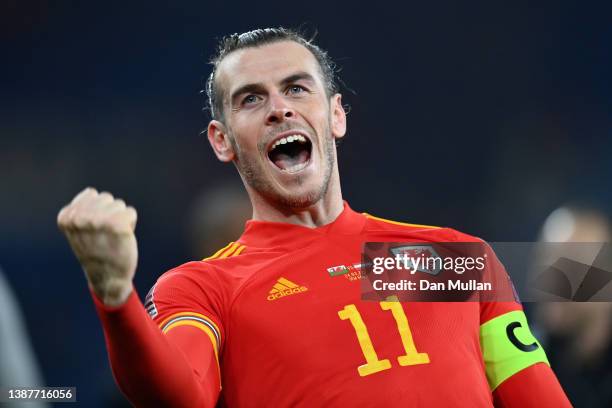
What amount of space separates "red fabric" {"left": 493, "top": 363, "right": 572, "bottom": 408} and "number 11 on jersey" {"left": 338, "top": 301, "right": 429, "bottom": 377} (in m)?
0.30

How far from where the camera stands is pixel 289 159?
2.33 m

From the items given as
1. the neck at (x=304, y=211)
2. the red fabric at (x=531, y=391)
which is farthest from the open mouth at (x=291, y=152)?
the red fabric at (x=531, y=391)

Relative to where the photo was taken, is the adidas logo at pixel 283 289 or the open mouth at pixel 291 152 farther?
the open mouth at pixel 291 152

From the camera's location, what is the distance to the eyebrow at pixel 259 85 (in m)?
2.33

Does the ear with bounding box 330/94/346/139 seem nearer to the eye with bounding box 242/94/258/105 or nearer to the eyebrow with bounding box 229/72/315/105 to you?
the eyebrow with bounding box 229/72/315/105

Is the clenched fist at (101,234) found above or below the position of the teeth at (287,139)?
below

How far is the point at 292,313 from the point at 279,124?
56cm

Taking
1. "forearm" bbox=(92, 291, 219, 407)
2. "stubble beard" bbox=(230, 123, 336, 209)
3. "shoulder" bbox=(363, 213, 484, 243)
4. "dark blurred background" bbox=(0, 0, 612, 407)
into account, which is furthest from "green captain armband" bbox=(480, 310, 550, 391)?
"dark blurred background" bbox=(0, 0, 612, 407)

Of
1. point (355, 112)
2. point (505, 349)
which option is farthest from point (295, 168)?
point (355, 112)

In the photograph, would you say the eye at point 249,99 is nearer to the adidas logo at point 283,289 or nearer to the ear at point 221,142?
the ear at point 221,142

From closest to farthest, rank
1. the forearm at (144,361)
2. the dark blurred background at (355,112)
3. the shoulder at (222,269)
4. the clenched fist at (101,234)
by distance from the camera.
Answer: the clenched fist at (101,234) < the forearm at (144,361) < the shoulder at (222,269) < the dark blurred background at (355,112)

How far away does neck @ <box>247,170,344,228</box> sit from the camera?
2.34 meters

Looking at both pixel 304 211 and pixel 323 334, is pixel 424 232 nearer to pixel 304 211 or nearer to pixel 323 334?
pixel 304 211

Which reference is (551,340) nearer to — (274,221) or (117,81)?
(274,221)
